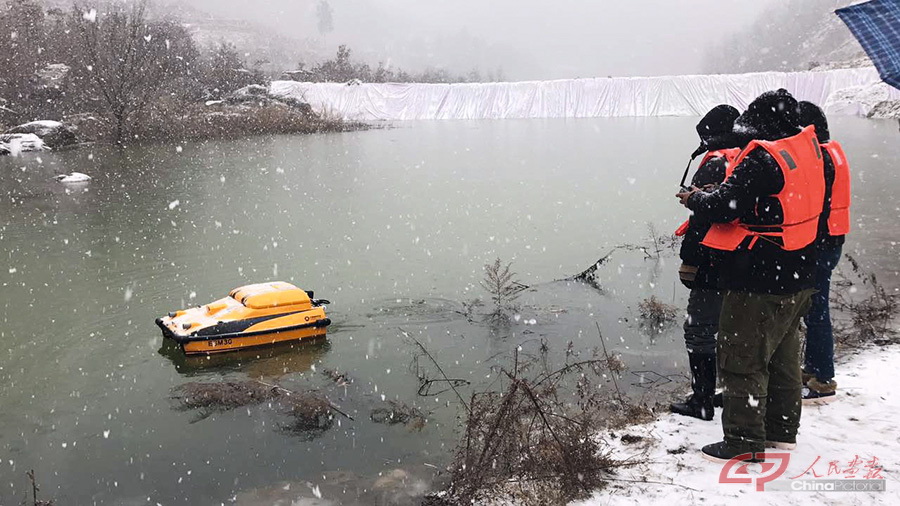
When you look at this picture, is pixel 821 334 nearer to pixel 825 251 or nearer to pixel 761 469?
pixel 825 251

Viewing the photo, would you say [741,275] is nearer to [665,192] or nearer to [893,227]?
[893,227]

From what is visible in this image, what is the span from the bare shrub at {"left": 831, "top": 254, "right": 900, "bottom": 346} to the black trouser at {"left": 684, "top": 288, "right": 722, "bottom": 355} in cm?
230

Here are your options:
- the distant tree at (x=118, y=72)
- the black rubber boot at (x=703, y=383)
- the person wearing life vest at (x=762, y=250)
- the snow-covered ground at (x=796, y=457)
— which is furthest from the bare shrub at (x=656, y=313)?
the distant tree at (x=118, y=72)

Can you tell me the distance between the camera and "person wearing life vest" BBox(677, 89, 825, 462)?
3043 mm

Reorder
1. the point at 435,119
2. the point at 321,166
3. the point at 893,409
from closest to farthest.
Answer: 1. the point at 893,409
2. the point at 321,166
3. the point at 435,119

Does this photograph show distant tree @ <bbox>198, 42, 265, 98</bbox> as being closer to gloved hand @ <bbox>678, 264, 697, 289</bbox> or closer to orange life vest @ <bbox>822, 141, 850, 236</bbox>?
gloved hand @ <bbox>678, 264, 697, 289</bbox>

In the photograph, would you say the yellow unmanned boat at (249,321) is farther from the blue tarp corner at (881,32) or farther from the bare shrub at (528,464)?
the blue tarp corner at (881,32)

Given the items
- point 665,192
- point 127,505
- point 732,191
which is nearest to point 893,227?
point 665,192

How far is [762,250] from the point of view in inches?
124

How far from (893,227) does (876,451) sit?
860cm

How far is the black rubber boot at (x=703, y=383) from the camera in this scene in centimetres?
394

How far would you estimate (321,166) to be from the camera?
64.6 ft

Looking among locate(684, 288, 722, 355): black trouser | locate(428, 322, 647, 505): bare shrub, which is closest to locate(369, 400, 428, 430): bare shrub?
locate(428, 322, 647, 505): bare shrub

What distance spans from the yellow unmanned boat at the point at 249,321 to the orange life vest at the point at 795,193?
4.31m
